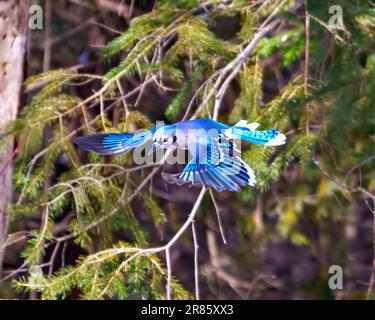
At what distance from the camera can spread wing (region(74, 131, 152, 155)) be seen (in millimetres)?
2061

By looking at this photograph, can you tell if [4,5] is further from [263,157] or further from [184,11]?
[263,157]

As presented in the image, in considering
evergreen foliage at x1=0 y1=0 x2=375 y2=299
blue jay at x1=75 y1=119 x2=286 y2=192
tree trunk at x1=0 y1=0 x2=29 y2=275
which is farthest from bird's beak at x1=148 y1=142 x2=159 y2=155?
tree trunk at x1=0 y1=0 x2=29 y2=275

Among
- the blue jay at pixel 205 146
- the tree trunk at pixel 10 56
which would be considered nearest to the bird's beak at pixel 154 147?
the blue jay at pixel 205 146

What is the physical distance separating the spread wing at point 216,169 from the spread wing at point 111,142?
0.74 feet

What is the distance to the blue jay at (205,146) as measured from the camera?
70.1 inches

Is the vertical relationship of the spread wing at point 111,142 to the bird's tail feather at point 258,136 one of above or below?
above

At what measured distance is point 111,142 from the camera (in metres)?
2.10

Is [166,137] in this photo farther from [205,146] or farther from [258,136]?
[258,136]

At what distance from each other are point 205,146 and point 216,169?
3.9 inches

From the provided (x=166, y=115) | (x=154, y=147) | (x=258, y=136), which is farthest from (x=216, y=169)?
(x=166, y=115)

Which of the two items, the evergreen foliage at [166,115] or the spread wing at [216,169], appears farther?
the evergreen foliage at [166,115]

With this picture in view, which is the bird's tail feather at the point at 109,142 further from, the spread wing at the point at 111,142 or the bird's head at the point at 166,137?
the bird's head at the point at 166,137

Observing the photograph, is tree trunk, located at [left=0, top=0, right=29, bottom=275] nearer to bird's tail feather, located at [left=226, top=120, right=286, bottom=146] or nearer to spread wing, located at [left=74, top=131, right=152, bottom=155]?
spread wing, located at [left=74, top=131, right=152, bottom=155]
